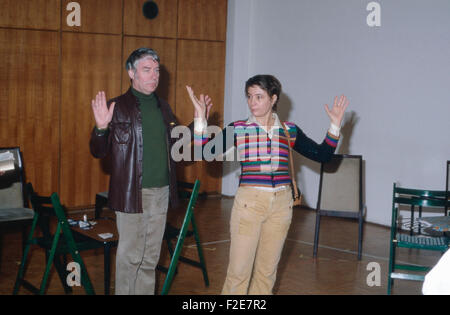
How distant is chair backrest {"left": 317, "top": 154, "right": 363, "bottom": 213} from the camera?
229 inches

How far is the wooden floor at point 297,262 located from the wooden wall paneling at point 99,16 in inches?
106

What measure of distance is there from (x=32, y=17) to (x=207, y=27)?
272 centimetres

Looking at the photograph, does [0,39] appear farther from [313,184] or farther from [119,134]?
[313,184]

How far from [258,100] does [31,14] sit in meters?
4.61

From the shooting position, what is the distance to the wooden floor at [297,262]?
4.65 m

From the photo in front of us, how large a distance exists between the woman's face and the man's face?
62 centimetres

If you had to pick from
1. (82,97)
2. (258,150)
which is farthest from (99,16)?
(258,150)

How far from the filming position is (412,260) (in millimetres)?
5691

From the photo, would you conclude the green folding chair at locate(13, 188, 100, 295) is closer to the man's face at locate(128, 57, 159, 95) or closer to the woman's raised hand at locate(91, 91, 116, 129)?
the woman's raised hand at locate(91, 91, 116, 129)

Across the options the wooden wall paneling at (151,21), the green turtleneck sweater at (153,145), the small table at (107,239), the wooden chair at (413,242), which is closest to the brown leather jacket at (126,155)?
the green turtleneck sweater at (153,145)

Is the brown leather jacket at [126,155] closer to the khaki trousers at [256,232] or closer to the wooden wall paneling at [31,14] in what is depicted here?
the khaki trousers at [256,232]

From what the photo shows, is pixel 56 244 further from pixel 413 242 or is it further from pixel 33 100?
pixel 33 100

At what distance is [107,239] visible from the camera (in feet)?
13.3
